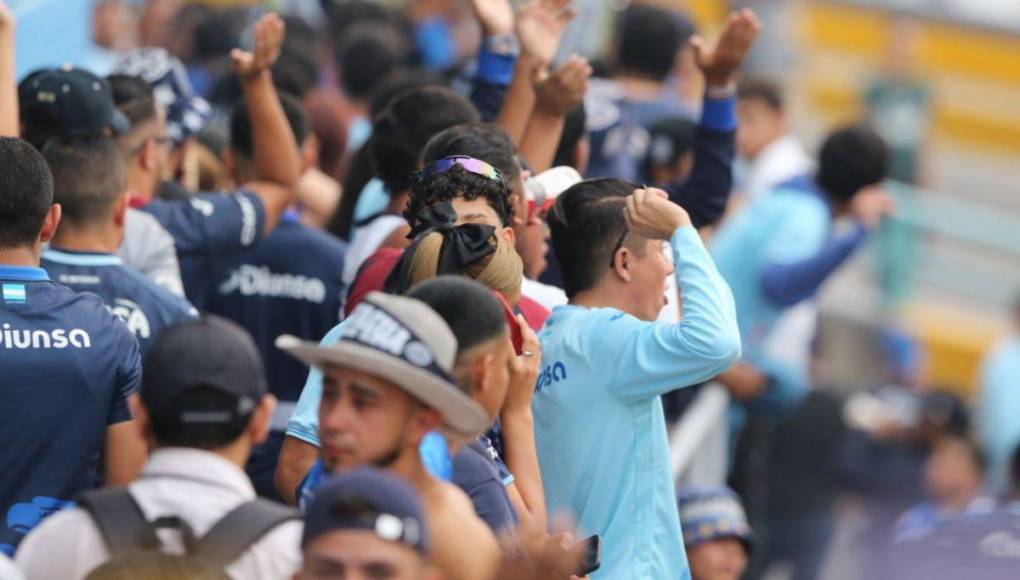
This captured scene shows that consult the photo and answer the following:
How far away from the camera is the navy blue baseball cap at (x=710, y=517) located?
25.8 ft

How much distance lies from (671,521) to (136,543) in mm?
1871

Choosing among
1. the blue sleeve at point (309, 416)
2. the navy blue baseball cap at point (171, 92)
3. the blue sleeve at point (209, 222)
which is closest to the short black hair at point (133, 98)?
the blue sleeve at point (209, 222)

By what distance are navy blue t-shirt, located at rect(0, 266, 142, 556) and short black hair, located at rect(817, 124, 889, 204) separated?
5.30m

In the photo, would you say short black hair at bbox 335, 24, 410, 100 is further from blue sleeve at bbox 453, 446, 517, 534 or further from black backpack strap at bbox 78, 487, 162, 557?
black backpack strap at bbox 78, 487, 162, 557

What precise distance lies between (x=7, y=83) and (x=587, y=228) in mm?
2047

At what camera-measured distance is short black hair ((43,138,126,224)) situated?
240 inches

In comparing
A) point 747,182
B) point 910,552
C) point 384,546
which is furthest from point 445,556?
point 747,182

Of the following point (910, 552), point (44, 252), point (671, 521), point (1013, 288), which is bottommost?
point (1013, 288)

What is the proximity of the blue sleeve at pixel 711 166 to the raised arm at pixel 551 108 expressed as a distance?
20.8 inches

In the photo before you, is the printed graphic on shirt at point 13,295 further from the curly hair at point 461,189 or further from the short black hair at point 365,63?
the short black hair at point 365,63

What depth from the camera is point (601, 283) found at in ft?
18.7

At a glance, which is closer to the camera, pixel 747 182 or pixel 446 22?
pixel 747 182

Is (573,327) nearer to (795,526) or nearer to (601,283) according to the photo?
(601,283)

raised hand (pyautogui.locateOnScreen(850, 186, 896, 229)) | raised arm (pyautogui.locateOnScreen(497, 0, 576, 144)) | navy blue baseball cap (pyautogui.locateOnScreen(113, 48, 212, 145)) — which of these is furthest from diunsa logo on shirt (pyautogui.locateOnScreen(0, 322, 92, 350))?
raised hand (pyautogui.locateOnScreen(850, 186, 896, 229))
